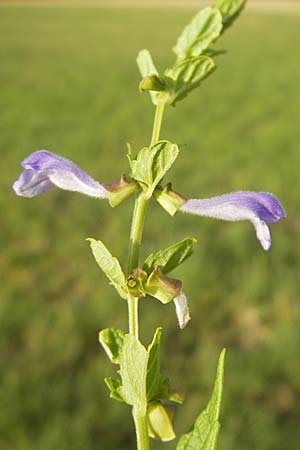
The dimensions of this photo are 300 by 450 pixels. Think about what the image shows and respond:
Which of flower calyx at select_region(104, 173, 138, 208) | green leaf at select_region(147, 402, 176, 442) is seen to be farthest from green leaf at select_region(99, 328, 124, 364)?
flower calyx at select_region(104, 173, 138, 208)

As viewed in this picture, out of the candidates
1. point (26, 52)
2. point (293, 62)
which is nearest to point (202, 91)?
point (293, 62)

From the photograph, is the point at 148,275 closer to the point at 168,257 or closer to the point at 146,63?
the point at 168,257

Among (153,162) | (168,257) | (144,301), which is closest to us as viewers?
(153,162)

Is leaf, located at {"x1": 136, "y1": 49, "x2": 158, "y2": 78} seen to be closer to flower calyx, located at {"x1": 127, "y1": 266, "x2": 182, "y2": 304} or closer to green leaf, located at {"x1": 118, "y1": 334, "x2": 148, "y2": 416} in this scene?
flower calyx, located at {"x1": 127, "y1": 266, "x2": 182, "y2": 304}

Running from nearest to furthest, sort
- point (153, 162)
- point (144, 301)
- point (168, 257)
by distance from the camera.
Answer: point (153, 162)
point (168, 257)
point (144, 301)

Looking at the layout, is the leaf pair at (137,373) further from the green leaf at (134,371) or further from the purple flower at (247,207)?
the purple flower at (247,207)

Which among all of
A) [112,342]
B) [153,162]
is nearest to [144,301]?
[112,342]

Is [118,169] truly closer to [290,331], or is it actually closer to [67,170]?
[290,331]
